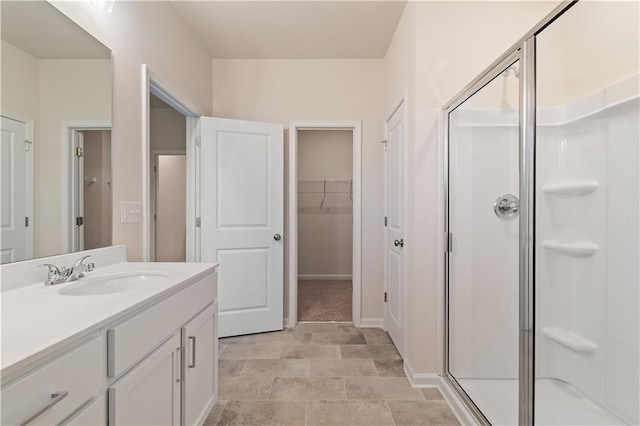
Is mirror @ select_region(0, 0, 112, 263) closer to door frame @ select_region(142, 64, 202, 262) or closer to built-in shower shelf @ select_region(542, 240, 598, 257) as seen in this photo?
door frame @ select_region(142, 64, 202, 262)

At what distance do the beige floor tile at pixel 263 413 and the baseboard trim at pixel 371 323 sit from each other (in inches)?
53.7

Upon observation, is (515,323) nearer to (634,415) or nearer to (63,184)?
(634,415)

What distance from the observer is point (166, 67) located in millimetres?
2203

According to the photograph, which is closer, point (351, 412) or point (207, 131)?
point (351, 412)

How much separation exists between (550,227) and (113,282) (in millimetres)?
2337

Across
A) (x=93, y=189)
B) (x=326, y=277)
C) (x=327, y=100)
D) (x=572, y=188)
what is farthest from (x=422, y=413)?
(x=326, y=277)

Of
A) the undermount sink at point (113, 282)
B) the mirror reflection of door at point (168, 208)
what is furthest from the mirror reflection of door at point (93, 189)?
the mirror reflection of door at point (168, 208)

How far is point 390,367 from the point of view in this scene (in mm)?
2256

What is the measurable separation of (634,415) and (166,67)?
134 inches

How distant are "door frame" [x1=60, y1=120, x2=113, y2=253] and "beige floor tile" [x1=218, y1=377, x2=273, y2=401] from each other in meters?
1.23

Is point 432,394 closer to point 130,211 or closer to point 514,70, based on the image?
point 514,70

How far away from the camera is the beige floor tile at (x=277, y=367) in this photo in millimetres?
2160

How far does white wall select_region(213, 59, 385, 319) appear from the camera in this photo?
3104mm

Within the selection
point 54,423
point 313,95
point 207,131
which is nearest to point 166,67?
point 207,131
